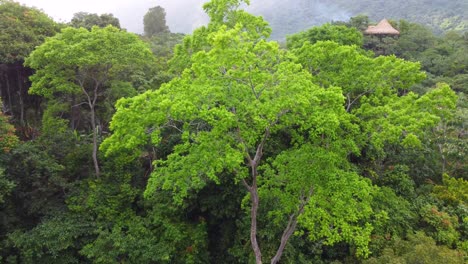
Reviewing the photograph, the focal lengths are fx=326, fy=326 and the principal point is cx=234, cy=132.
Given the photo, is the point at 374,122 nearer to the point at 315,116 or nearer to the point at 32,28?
the point at 315,116

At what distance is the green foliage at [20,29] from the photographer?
51.1 ft

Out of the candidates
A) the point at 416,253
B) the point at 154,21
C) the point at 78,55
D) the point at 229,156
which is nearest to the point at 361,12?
the point at 154,21

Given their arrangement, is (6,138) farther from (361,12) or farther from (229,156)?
(361,12)

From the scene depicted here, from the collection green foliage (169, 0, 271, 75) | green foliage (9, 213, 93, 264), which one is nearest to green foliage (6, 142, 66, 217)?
green foliage (9, 213, 93, 264)

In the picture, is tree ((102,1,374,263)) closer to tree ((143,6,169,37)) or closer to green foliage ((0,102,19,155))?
green foliage ((0,102,19,155))

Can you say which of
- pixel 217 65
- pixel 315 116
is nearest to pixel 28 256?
pixel 217 65

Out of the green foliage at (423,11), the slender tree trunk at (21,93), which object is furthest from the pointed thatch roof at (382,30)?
the green foliage at (423,11)

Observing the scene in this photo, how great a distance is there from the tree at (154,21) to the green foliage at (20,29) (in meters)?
27.9

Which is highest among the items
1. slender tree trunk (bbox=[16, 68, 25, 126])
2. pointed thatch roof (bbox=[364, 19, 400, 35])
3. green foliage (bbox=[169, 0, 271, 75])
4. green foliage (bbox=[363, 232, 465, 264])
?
pointed thatch roof (bbox=[364, 19, 400, 35])

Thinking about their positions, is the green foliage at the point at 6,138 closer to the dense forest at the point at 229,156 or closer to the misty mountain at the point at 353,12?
the dense forest at the point at 229,156

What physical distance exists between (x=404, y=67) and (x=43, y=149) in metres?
14.2

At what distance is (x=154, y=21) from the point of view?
45688mm

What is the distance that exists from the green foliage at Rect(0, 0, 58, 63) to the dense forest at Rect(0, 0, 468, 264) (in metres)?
0.07

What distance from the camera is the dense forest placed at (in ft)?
25.8
